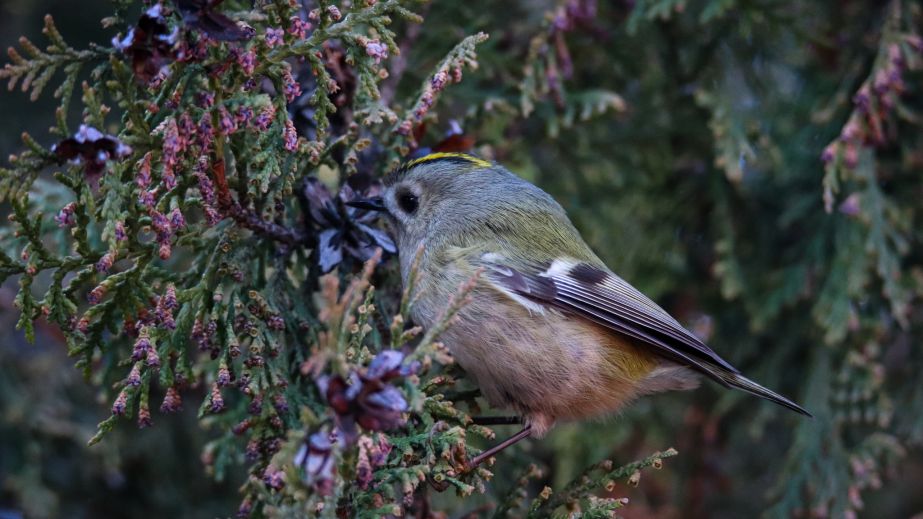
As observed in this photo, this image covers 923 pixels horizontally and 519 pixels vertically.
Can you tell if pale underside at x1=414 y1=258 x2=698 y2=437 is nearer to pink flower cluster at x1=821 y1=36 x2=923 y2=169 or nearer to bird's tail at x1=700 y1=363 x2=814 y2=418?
bird's tail at x1=700 y1=363 x2=814 y2=418

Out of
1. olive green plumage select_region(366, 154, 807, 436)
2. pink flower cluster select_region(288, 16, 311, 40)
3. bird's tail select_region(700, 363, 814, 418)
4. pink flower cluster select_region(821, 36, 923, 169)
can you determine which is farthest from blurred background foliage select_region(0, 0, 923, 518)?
pink flower cluster select_region(288, 16, 311, 40)

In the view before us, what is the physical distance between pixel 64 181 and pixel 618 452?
114 inches

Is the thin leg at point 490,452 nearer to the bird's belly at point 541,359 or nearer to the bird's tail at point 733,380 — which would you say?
the bird's belly at point 541,359

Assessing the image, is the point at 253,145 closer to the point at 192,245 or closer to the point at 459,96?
the point at 192,245

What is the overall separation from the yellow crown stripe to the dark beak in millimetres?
134

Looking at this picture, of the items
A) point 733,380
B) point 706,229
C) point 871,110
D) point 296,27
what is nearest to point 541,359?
point 733,380

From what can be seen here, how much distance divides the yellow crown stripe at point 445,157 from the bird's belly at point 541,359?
44cm

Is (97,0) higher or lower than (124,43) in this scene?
lower

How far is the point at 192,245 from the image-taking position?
1.99 metres

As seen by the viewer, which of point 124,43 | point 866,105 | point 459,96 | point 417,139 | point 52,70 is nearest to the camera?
point 124,43

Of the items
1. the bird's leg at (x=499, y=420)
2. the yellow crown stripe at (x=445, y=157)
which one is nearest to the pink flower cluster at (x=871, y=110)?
the yellow crown stripe at (x=445, y=157)

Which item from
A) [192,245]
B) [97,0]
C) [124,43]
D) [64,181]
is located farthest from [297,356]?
[97,0]

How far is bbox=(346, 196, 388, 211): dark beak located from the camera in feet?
7.47

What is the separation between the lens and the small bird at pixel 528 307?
226cm
